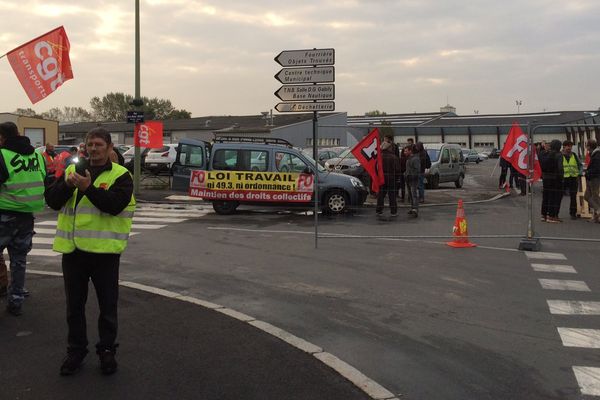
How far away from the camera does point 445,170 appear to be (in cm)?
2172

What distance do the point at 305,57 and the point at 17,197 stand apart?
18.9 ft

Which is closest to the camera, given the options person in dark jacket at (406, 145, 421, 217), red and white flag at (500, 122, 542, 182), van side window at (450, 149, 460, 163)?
red and white flag at (500, 122, 542, 182)

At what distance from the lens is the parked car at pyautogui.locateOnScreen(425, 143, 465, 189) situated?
21.2m

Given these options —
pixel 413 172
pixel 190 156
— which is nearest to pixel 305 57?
pixel 413 172

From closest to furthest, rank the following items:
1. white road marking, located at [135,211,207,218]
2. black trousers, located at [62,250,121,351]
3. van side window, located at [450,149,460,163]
Result: black trousers, located at [62,250,121,351] < white road marking, located at [135,211,207,218] < van side window, located at [450,149,460,163]

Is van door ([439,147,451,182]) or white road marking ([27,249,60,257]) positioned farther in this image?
van door ([439,147,451,182])

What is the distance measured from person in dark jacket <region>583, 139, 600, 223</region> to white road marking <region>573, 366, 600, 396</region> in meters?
9.33

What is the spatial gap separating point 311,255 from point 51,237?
5348 millimetres

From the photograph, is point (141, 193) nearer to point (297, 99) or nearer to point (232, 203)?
point (232, 203)

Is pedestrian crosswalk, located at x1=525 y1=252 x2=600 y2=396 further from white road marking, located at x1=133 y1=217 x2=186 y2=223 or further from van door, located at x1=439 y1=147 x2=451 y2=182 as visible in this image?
van door, located at x1=439 y1=147 x2=451 y2=182

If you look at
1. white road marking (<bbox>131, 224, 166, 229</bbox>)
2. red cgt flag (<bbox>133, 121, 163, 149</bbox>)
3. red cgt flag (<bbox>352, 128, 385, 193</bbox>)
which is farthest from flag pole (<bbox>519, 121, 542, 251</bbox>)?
red cgt flag (<bbox>133, 121, 163, 149</bbox>)

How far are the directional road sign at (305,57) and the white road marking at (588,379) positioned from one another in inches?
261

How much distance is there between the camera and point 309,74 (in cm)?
977

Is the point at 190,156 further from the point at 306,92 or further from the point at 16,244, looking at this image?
the point at 16,244
